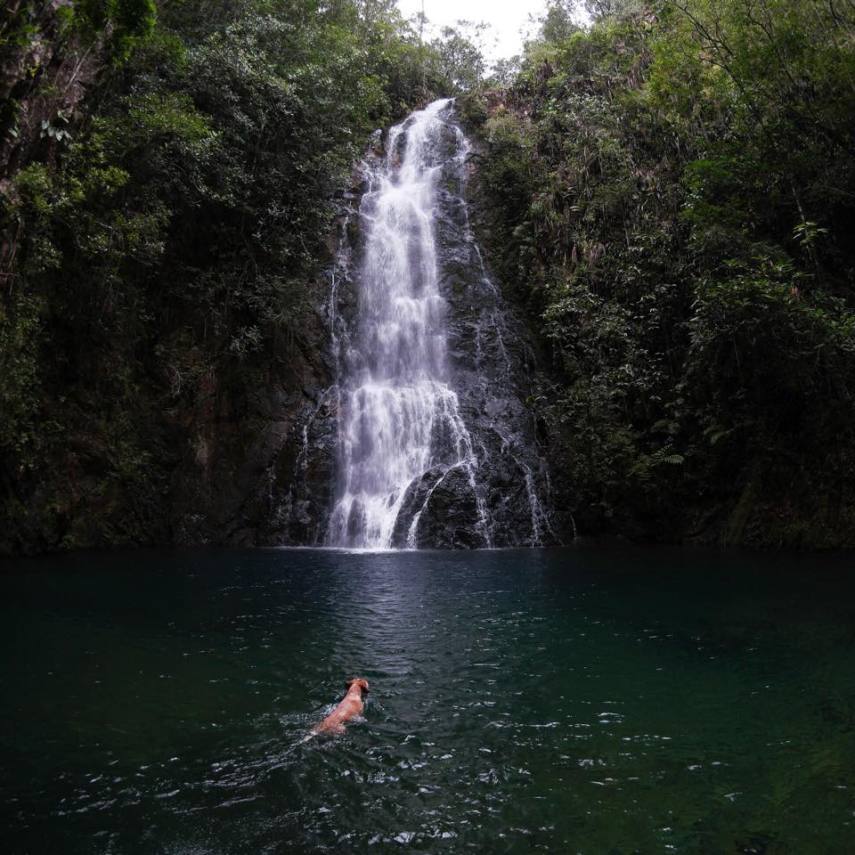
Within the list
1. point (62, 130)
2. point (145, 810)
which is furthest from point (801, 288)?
point (145, 810)

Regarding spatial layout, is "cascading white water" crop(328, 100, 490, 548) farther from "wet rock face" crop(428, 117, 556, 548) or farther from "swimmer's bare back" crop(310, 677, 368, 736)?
"swimmer's bare back" crop(310, 677, 368, 736)

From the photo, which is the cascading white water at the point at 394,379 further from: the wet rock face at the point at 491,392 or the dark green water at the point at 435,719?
the dark green water at the point at 435,719

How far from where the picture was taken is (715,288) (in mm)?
12906

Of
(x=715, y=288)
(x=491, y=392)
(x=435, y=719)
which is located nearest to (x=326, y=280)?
(x=491, y=392)

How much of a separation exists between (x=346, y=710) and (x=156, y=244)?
1150 cm

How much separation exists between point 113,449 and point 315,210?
7928mm

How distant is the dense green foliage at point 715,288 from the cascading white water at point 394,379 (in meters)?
2.73

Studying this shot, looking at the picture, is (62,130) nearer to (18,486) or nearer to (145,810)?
(18,486)

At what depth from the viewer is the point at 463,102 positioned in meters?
26.6

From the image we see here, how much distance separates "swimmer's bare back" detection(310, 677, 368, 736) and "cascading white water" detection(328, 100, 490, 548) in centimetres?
882

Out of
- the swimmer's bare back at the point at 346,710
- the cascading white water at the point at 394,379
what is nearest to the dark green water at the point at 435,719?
the swimmer's bare back at the point at 346,710

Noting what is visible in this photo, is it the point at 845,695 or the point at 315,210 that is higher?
the point at 315,210

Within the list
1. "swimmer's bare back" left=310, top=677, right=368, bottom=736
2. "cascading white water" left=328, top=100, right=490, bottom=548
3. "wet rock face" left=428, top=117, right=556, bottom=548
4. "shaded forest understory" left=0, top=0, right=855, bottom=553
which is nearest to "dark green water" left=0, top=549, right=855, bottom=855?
"swimmer's bare back" left=310, top=677, right=368, bottom=736

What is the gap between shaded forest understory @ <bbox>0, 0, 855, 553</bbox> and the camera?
12742mm
